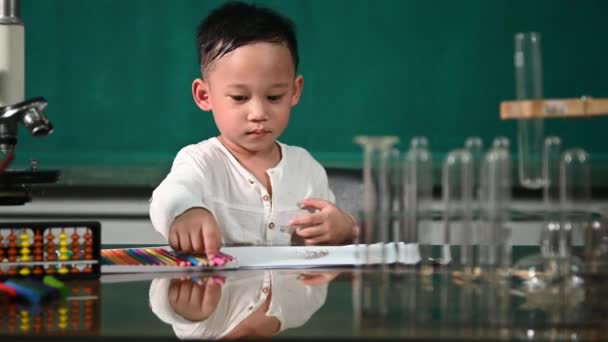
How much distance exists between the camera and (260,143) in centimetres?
175

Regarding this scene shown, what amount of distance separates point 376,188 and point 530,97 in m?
0.25

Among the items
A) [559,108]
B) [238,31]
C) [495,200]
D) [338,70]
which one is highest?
[338,70]

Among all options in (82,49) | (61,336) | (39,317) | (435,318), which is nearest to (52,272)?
(39,317)

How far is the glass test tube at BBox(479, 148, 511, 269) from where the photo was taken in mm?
986

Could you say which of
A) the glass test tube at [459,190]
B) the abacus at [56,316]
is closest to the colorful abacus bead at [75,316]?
the abacus at [56,316]

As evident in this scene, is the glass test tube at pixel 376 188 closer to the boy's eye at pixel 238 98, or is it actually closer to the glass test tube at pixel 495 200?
the glass test tube at pixel 495 200

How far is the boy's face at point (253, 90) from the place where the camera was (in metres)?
1.64

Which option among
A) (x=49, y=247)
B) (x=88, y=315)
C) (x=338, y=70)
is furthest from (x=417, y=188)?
(x=338, y=70)

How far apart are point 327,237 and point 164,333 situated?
76 centimetres

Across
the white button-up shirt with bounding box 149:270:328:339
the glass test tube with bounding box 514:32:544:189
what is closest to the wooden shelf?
the glass test tube with bounding box 514:32:544:189

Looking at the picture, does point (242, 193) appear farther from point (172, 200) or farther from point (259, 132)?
point (172, 200)

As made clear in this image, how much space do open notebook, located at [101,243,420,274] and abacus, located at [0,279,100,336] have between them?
178mm

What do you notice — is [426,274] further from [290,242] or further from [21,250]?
[290,242]

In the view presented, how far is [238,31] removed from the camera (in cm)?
171
